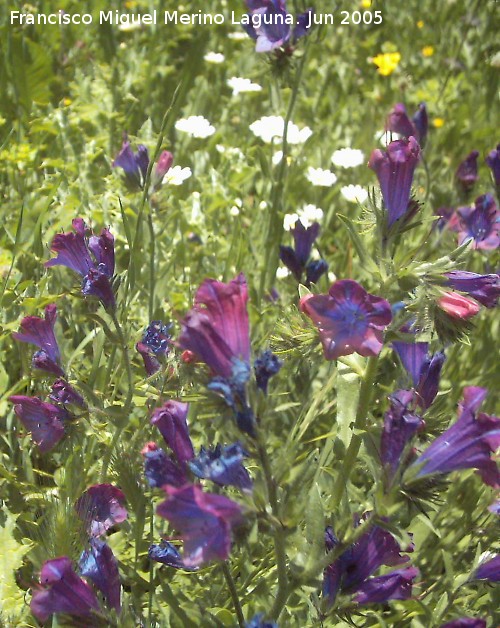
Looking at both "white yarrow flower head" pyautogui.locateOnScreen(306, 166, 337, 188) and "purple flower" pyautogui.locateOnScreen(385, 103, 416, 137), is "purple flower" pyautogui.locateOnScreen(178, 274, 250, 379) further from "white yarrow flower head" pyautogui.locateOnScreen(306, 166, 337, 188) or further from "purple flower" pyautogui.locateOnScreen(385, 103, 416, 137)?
"white yarrow flower head" pyautogui.locateOnScreen(306, 166, 337, 188)

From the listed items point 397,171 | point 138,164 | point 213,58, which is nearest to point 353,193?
point 138,164

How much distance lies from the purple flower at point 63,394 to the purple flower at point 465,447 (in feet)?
2.28

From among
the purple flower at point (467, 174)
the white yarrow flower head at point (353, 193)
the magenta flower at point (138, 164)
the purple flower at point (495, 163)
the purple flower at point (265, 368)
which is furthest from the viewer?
the white yarrow flower head at point (353, 193)

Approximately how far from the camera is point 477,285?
1.36 metres

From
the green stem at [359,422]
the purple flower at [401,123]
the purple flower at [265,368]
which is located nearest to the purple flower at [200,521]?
the purple flower at [265,368]

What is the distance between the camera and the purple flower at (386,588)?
3.94 feet

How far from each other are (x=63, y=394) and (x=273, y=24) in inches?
56.6

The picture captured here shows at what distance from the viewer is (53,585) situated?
3.54 feet

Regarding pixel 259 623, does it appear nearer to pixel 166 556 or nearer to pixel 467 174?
pixel 166 556

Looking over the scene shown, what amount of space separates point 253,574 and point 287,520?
572 mm

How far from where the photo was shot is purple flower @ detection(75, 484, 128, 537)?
55.1 inches

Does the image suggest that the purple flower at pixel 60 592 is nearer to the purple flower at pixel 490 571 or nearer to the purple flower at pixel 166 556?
the purple flower at pixel 166 556

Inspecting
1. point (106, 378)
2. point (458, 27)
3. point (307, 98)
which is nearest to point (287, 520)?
point (106, 378)

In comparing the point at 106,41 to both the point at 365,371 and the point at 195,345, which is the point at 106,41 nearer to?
the point at 365,371
